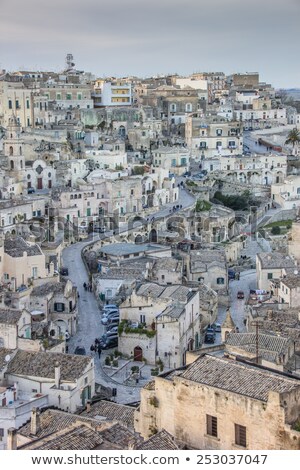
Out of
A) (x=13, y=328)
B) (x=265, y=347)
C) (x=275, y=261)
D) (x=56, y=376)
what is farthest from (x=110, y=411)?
(x=275, y=261)

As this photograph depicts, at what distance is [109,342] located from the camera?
14547 mm

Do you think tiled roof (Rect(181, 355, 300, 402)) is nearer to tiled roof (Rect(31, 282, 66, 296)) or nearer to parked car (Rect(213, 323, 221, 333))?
parked car (Rect(213, 323, 221, 333))

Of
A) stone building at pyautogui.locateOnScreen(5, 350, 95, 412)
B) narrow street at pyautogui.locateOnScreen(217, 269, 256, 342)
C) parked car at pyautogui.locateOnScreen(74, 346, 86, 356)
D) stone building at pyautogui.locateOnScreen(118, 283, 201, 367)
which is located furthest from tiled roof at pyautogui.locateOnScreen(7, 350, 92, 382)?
narrow street at pyautogui.locateOnScreen(217, 269, 256, 342)

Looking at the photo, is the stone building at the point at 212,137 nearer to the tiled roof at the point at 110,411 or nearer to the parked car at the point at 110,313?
the parked car at the point at 110,313

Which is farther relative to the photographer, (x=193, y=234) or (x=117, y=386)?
(x=193, y=234)

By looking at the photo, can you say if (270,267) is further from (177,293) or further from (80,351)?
(80,351)

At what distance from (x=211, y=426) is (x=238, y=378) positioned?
1.57 ft

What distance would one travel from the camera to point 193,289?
627 inches

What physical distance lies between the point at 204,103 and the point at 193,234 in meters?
14.4

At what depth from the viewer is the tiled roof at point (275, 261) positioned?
59.3 feet

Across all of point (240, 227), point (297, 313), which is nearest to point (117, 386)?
point (297, 313)

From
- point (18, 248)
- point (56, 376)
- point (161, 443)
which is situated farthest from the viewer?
point (18, 248)
